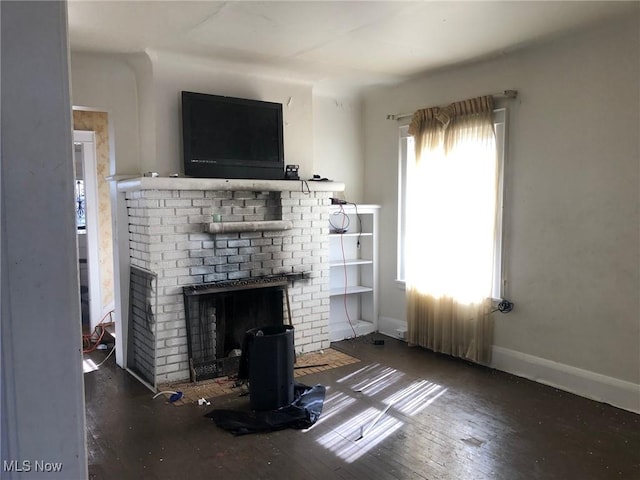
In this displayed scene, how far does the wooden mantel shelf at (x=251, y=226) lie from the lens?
375 centimetres

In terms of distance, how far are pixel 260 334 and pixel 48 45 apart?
2764 millimetres

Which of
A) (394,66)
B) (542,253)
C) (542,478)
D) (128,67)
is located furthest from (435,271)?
(128,67)

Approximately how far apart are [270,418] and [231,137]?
7.35ft

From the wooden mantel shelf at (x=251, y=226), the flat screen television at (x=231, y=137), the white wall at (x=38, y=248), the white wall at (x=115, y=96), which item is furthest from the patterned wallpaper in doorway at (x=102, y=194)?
the white wall at (x=38, y=248)

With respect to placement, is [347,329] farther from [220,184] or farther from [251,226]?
[220,184]

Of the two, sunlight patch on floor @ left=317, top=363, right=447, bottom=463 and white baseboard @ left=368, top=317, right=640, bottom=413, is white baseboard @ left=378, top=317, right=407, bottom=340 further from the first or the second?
white baseboard @ left=368, top=317, right=640, bottom=413

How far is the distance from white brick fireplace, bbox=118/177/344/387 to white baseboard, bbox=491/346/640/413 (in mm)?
1690

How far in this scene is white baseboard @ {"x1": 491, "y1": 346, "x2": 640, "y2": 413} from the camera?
3131 millimetres

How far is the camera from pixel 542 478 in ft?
7.81

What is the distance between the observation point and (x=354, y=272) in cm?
523

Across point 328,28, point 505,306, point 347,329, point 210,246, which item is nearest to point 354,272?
point 347,329

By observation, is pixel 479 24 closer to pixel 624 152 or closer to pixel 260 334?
pixel 624 152

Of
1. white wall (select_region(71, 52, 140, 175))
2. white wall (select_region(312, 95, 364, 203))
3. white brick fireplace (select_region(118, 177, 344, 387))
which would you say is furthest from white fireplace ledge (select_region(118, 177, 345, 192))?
white wall (select_region(312, 95, 364, 203))

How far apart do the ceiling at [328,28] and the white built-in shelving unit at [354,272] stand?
1632 millimetres
